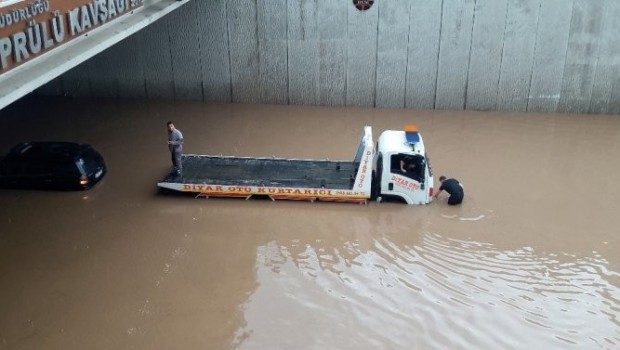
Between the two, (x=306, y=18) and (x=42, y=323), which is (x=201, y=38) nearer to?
(x=306, y=18)

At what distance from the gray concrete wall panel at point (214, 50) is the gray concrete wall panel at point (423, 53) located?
6.41 m

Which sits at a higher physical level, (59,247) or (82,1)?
(82,1)

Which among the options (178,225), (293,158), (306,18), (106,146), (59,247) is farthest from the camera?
(306,18)

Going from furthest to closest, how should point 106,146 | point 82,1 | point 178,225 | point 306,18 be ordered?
point 306,18
point 106,146
point 178,225
point 82,1

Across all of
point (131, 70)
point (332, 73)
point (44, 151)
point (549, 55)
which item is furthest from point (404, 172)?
point (131, 70)

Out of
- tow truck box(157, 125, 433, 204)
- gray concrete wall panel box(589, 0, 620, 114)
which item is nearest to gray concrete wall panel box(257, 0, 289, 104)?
tow truck box(157, 125, 433, 204)

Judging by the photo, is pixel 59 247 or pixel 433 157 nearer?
pixel 59 247

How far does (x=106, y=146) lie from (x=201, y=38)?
5645 mm

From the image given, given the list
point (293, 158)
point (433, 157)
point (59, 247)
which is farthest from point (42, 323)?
point (433, 157)

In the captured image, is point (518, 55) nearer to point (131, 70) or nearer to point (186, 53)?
point (186, 53)

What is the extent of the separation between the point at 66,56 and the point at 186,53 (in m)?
11.4

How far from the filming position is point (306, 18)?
774 inches

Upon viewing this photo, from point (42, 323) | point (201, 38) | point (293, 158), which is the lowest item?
point (42, 323)

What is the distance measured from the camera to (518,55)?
63.6 ft
